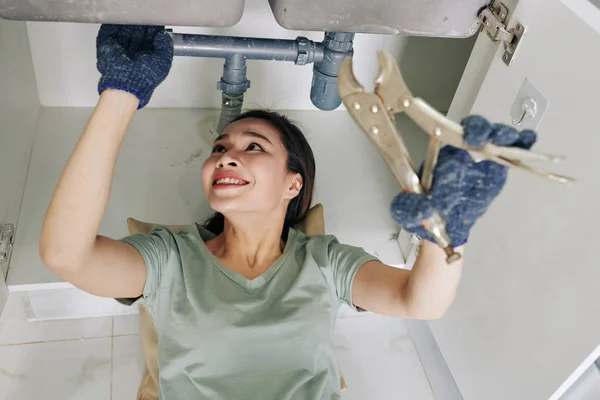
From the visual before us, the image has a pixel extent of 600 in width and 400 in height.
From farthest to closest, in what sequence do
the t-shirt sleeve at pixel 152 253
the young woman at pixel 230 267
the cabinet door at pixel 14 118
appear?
the cabinet door at pixel 14 118 < the t-shirt sleeve at pixel 152 253 < the young woman at pixel 230 267

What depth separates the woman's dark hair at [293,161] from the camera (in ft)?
3.73

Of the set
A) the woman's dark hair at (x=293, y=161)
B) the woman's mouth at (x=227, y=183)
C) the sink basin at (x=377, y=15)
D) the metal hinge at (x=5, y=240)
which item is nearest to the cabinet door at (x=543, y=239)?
the sink basin at (x=377, y=15)

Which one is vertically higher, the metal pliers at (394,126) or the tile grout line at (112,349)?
the metal pliers at (394,126)

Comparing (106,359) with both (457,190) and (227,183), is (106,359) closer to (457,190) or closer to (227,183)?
(227,183)

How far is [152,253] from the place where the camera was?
0.98 metres

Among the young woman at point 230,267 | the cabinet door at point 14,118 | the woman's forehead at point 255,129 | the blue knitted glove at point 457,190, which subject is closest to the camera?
the blue knitted glove at point 457,190

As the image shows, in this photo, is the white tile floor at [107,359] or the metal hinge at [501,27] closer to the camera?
the metal hinge at [501,27]

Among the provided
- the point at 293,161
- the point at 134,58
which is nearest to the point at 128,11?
the point at 134,58

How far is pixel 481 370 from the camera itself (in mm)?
1186

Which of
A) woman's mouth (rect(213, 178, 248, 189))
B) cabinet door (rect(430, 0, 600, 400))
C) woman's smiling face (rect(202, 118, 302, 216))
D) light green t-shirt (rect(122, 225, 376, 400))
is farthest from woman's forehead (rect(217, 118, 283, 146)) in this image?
cabinet door (rect(430, 0, 600, 400))

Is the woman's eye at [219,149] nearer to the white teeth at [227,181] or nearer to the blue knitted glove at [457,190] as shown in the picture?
the white teeth at [227,181]

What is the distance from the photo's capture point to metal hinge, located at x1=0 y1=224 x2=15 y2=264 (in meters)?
1.18

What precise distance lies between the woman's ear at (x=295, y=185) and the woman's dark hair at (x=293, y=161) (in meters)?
0.01

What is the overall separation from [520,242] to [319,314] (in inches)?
15.0
